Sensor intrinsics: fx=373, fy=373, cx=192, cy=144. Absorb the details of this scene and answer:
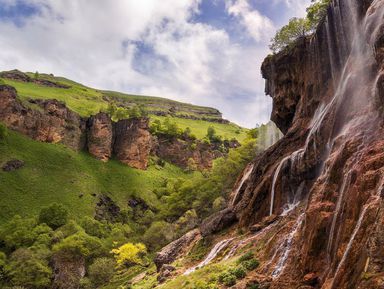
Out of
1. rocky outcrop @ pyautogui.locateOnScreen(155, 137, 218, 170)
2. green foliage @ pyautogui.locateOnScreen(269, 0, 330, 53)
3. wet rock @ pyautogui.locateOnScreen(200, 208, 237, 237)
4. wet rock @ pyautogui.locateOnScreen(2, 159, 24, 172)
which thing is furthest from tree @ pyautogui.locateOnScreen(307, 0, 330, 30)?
rocky outcrop @ pyautogui.locateOnScreen(155, 137, 218, 170)

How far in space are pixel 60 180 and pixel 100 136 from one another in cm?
2963

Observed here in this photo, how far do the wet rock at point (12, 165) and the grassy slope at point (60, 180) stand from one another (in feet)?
4.15

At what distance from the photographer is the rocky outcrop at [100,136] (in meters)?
127

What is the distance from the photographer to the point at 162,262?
4562 centimetres

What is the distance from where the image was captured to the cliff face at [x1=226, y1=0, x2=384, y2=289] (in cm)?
1740

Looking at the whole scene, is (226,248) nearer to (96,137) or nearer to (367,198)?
(367,198)

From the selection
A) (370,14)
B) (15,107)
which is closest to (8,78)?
(15,107)

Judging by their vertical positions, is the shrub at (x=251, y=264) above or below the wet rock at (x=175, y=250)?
above

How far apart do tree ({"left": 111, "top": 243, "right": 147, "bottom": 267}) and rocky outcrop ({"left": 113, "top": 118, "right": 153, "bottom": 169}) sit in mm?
67841

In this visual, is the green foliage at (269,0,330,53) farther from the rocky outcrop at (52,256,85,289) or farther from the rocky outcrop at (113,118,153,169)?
the rocky outcrop at (113,118,153,169)

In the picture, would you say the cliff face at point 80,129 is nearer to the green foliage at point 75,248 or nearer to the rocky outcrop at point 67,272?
the green foliage at point 75,248

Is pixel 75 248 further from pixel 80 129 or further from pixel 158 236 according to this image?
pixel 80 129

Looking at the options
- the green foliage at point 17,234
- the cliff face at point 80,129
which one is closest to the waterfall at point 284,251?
the green foliage at point 17,234

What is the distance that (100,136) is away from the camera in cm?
12925
